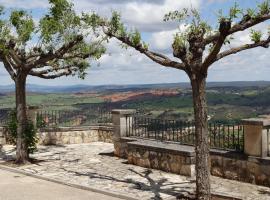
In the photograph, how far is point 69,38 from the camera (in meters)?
15.6

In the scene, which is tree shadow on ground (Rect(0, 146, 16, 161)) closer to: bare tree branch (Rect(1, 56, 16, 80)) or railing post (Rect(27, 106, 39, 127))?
railing post (Rect(27, 106, 39, 127))

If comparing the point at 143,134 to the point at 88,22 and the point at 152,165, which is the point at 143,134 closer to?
the point at 152,165

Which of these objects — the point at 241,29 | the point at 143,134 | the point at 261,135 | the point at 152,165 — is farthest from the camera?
the point at 143,134

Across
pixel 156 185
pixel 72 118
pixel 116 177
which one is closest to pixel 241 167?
pixel 156 185

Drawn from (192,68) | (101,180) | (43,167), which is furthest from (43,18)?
(192,68)

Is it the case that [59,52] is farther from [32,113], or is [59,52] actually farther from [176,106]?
[176,106]

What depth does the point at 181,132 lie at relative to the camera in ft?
50.1

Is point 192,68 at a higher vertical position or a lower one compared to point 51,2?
lower

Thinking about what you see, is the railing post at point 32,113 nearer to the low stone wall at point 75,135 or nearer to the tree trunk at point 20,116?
the low stone wall at point 75,135

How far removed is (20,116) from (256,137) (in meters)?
8.69

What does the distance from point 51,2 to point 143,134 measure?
6.04 meters

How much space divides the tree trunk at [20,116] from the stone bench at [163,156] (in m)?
3.92

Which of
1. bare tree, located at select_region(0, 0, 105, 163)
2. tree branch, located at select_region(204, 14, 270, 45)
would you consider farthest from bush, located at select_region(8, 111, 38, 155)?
tree branch, located at select_region(204, 14, 270, 45)

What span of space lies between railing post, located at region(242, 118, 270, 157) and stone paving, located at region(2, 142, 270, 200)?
97 cm
